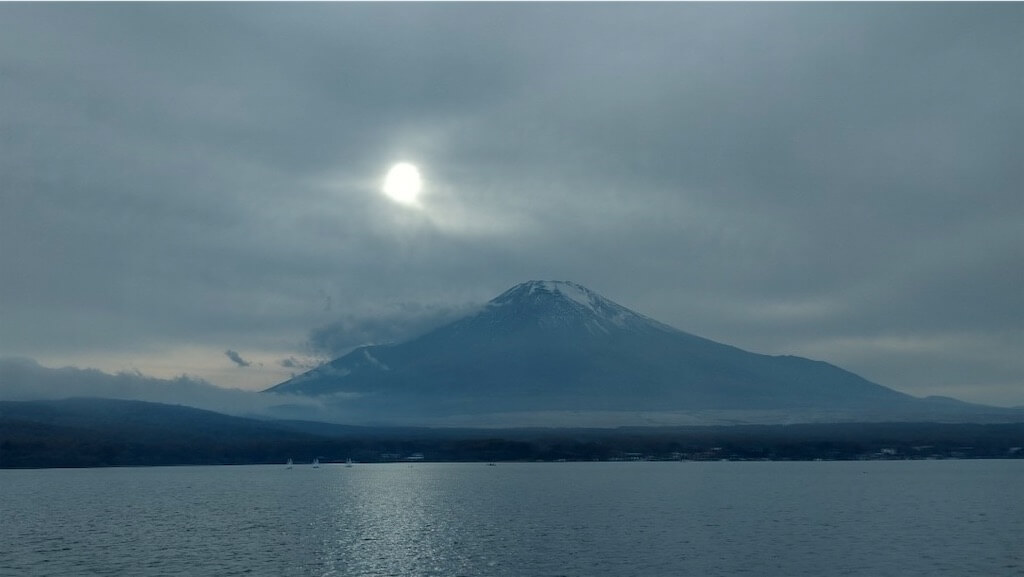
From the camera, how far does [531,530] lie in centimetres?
7856

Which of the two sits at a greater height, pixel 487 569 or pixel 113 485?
pixel 113 485

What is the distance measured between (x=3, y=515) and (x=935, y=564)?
287 feet

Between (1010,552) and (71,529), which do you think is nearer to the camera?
(1010,552)

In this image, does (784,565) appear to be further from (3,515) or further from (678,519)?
(3,515)

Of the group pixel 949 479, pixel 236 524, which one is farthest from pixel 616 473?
pixel 236 524

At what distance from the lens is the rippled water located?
58.8 meters

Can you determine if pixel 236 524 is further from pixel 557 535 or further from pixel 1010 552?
pixel 1010 552

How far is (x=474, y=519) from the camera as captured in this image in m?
89.6

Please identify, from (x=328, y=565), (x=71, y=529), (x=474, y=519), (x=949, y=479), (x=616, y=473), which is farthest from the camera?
(x=616, y=473)

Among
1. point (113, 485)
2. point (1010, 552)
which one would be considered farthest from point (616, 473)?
point (1010, 552)

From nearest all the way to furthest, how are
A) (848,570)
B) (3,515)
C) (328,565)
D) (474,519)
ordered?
(848,570)
(328,565)
(474,519)
(3,515)

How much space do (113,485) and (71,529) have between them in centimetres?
7924

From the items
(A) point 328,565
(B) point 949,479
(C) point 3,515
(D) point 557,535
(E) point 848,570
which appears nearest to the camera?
(E) point 848,570

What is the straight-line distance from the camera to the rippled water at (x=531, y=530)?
5884 cm
